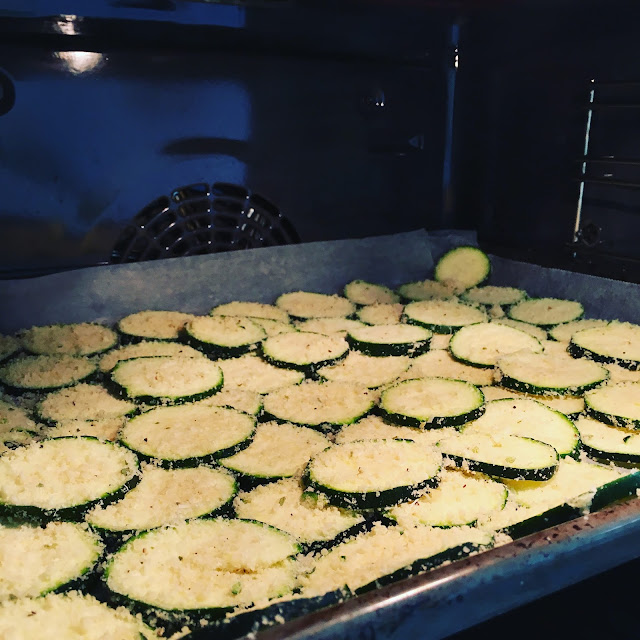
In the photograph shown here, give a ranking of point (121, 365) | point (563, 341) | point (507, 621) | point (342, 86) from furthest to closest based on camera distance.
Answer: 1. point (342, 86)
2. point (563, 341)
3. point (121, 365)
4. point (507, 621)

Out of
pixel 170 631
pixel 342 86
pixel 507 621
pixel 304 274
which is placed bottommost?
pixel 507 621

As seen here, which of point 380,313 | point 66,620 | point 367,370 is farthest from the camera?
point 380,313

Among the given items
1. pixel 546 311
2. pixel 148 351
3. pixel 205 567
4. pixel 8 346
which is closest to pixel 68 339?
pixel 8 346

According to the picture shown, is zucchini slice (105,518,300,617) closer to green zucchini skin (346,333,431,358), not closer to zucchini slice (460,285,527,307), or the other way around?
green zucchini skin (346,333,431,358)

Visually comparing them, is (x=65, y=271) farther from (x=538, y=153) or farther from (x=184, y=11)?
(x=538, y=153)

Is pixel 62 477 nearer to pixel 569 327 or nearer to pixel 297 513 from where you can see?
pixel 297 513

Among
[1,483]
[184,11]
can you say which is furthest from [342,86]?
[1,483]
